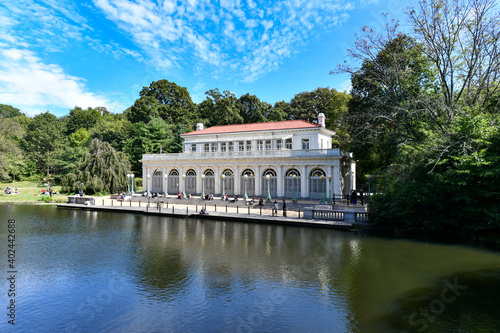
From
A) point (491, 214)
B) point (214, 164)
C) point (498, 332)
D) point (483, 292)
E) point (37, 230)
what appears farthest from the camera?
point (214, 164)

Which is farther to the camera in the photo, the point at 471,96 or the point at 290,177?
the point at 290,177

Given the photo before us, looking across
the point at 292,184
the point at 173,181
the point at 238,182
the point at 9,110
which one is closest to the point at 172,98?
the point at 173,181

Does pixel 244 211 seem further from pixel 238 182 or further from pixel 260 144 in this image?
pixel 260 144

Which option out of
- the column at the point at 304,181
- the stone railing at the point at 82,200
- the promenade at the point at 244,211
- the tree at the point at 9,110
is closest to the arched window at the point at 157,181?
the promenade at the point at 244,211

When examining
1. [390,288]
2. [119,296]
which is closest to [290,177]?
[390,288]

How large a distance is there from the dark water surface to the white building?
522 inches

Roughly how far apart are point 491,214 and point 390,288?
1013cm

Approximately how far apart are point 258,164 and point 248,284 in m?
24.0

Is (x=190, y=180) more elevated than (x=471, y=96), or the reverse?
(x=471, y=96)

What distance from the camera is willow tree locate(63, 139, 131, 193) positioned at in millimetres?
39719

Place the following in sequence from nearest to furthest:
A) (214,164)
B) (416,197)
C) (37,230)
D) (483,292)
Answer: (483,292), (416,197), (37,230), (214,164)

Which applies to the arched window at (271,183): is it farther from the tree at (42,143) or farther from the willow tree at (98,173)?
the tree at (42,143)

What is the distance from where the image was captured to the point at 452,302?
961 cm

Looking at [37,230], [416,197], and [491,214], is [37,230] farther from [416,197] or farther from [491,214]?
[491,214]
